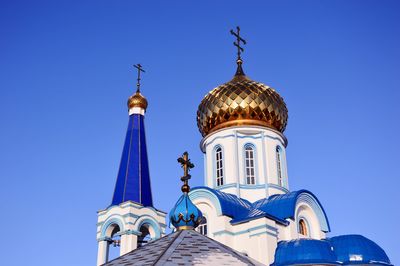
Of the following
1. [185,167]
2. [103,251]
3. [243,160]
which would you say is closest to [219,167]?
[243,160]

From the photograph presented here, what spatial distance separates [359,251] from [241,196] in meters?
4.28

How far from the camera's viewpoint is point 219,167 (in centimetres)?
1748

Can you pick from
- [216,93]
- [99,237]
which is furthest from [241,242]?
[216,93]

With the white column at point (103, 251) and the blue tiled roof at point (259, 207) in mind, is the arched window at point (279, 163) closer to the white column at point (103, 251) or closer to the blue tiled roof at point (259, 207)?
the blue tiled roof at point (259, 207)

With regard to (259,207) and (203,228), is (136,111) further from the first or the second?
(259,207)

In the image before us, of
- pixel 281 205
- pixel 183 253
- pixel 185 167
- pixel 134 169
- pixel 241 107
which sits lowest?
pixel 183 253

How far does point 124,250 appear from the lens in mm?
15227

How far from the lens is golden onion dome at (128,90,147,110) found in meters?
18.4

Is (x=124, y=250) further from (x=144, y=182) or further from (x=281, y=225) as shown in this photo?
(x=281, y=225)

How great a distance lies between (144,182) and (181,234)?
9016 mm

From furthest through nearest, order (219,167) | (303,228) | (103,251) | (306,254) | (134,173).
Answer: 1. (219,167)
2. (134,173)
3. (303,228)
4. (103,251)
5. (306,254)

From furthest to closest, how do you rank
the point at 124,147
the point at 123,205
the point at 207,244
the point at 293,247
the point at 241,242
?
the point at 124,147, the point at 123,205, the point at 241,242, the point at 293,247, the point at 207,244

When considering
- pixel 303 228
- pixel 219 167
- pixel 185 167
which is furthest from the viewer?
pixel 219 167

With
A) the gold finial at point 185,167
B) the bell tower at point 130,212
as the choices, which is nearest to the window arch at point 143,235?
the bell tower at point 130,212
